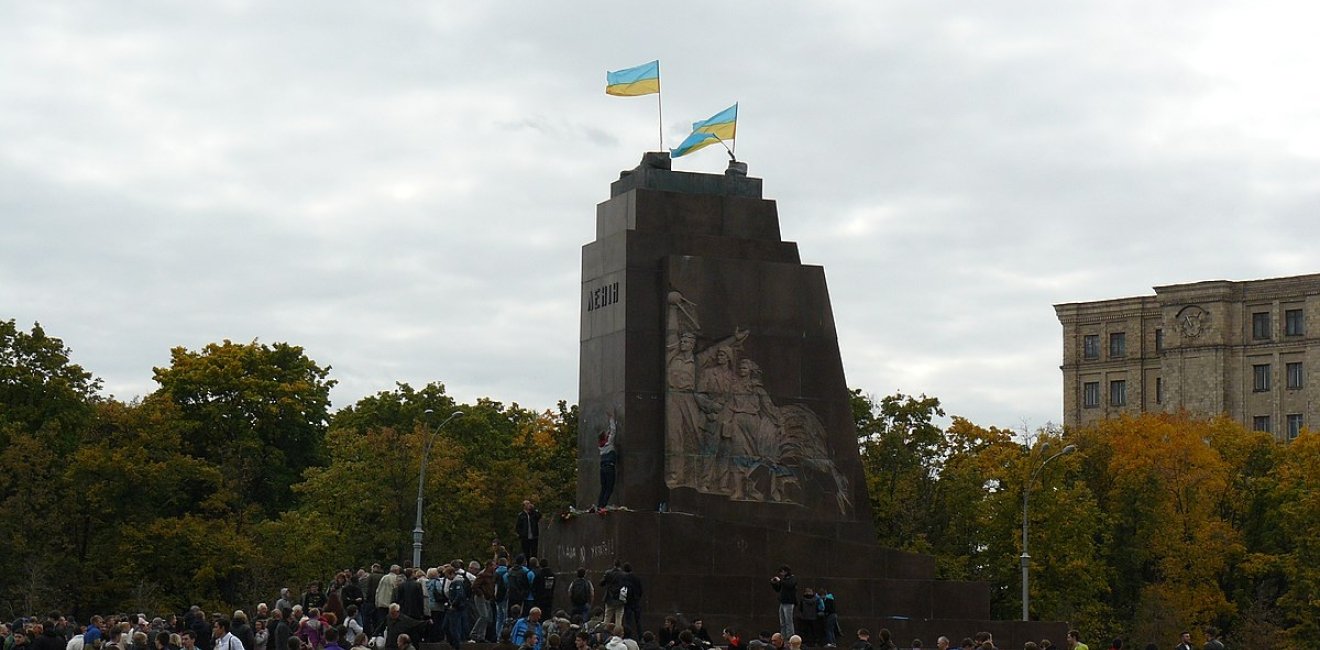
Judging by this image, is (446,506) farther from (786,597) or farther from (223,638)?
(223,638)

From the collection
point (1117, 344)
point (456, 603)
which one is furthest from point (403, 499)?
point (1117, 344)

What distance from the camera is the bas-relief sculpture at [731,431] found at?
33.5m

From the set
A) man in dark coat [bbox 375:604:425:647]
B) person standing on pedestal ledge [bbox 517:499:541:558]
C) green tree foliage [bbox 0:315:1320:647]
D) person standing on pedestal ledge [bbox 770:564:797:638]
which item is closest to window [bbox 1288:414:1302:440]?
green tree foliage [bbox 0:315:1320:647]

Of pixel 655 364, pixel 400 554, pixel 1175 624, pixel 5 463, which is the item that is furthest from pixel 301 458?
pixel 655 364

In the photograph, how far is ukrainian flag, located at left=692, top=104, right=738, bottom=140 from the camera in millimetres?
36688

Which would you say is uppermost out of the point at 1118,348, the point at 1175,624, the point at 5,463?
the point at 1118,348

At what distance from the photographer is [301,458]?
73.1 m

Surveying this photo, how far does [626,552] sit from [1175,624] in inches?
1340

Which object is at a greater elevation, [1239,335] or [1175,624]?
[1239,335]

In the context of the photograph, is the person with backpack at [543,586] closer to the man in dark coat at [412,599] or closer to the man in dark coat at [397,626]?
the man in dark coat at [412,599]

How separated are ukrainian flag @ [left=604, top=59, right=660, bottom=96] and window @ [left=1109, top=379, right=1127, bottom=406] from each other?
82.5 metres

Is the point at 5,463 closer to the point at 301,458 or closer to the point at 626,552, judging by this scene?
the point at 301,458

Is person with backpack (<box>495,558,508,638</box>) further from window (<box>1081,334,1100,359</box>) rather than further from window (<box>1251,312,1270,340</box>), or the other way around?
window (<box>1081,334,1100,359</box>)

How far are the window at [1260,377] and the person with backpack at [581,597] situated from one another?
85.9 metres
